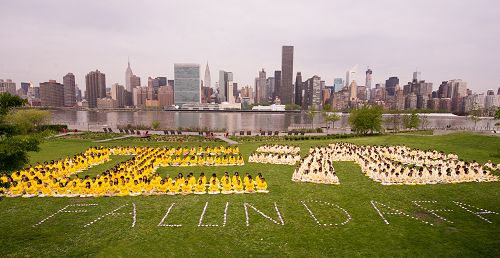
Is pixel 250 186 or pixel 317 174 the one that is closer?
pixel 250 186

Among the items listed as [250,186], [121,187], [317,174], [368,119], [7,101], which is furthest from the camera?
[368,119]

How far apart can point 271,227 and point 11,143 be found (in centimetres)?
941

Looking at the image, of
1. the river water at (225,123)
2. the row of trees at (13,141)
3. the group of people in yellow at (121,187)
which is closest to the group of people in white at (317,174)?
the group of people in yellow at (121,187)

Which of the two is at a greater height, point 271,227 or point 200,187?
point 200,187

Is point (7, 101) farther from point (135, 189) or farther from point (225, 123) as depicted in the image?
point (225, 123)

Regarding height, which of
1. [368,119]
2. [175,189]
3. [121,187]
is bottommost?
[175,189]

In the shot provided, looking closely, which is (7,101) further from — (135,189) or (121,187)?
(135,189)

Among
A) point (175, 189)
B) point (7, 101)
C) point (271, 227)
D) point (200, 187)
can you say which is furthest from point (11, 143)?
point (200, 187)

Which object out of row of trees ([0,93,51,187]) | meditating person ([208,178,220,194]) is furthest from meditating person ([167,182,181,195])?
row of trees ([0,93,51,187])

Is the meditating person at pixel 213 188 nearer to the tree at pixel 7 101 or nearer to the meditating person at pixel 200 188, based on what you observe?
the meditating person at pixel 200 188

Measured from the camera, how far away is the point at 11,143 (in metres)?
8.98

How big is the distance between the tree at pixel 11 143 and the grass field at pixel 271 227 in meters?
3.12

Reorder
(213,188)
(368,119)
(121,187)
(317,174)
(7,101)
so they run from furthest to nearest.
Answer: (368,119)
(317,174)
(213,188)
(121,187)
(7,101)

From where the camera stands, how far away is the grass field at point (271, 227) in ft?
33.9
